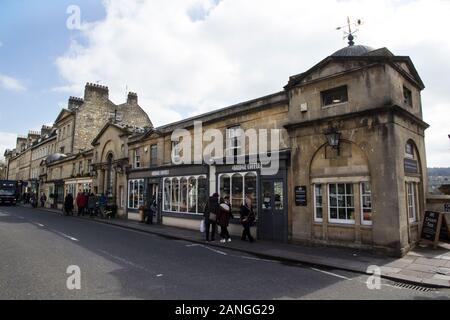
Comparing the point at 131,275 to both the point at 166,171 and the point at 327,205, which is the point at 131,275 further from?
the point at 166,171

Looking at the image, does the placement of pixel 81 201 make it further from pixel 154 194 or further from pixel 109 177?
pixel 154 194

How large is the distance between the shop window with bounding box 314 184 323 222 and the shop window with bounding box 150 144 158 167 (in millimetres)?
11418

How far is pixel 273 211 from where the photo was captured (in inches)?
480

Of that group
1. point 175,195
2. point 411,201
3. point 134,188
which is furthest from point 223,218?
point 134,188

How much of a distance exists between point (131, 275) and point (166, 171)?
1161 cm

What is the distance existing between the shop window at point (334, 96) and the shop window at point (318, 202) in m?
3.11

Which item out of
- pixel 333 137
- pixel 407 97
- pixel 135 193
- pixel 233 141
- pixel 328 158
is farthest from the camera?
pixel 135 193

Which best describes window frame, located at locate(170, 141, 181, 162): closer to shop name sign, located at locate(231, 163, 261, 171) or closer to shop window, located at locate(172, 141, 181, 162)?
shop window, located at locate(172, 141, 181, 162)

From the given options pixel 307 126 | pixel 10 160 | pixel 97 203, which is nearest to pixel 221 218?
pixel 307 126

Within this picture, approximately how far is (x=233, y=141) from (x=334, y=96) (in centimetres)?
512

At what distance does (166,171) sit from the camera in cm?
1816

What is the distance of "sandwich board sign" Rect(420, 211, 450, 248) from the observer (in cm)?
1026

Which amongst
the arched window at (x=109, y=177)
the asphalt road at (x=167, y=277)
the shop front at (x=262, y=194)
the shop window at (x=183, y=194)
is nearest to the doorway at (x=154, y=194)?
the shop window at (x=183, y=194)

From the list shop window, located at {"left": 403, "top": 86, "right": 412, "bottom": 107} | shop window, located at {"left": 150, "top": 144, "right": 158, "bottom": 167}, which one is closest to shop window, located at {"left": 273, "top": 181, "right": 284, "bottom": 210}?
shop window, located at {"left": 403, "top": 86, "right": 412, "bottom": 107}
